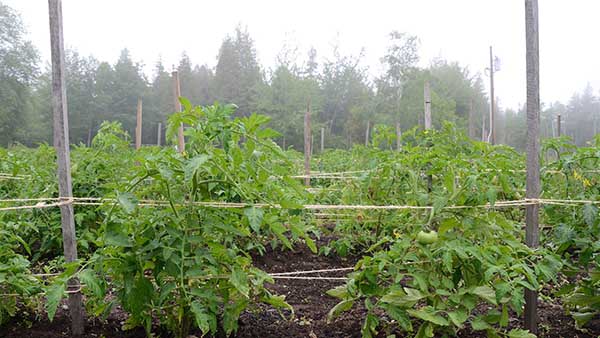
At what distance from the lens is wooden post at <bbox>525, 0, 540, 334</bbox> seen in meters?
2.60

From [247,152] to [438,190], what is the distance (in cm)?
153

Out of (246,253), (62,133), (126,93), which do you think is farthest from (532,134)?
(126,93)

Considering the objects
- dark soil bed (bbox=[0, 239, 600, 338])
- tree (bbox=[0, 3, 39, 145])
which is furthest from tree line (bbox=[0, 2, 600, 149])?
dark soil bed (bbox=[0, 239, 600, 338])

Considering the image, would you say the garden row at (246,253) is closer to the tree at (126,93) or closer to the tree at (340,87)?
the tree at (126,93)

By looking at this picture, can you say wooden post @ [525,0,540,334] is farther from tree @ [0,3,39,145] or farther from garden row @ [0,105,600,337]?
tree @ [0,3,39,145]

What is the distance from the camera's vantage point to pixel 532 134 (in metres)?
2.62

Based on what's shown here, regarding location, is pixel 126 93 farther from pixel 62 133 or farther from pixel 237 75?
pixel 62 133

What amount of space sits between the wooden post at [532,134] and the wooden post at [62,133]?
2352mm

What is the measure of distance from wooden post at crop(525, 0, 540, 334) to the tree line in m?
19.2

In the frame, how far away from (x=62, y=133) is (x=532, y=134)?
2.45 m

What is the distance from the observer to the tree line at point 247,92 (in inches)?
987

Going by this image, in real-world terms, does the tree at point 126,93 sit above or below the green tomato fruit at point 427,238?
above

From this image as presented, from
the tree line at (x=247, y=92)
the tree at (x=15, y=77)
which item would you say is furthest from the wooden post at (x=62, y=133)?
the tree at (x=15, y=77)

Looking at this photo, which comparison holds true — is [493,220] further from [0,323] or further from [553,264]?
[0,323]
